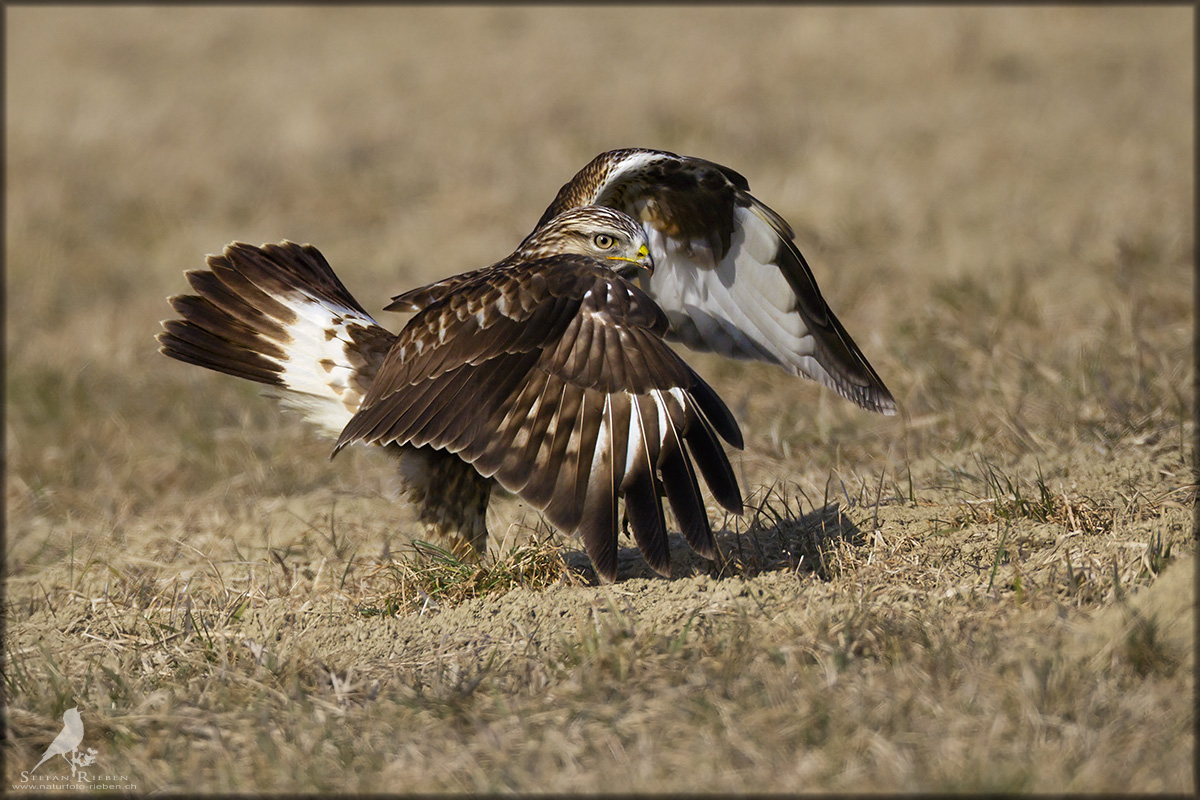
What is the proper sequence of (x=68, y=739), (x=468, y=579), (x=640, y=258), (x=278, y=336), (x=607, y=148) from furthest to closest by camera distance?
(x=607, y=148) < (x=278, y=336) < (x=640, y=258) < (x=468, y=579) < (x=68, y=739)

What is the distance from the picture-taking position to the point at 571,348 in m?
3.29

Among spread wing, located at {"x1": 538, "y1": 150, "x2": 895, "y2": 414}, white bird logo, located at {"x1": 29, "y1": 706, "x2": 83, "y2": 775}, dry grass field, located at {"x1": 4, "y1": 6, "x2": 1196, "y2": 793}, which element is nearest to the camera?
dry grass field, located at {"x1": 4, "y1": 6, "x2": 1196, "y2": 793}

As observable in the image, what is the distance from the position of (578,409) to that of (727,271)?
1316 millimetres

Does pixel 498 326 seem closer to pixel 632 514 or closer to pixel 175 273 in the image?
pixel 632 514

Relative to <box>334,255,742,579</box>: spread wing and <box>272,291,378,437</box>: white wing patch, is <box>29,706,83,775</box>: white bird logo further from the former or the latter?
<box>272,291,378,437</box>: white wing patch

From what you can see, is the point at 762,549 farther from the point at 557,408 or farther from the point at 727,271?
the point at 727,271

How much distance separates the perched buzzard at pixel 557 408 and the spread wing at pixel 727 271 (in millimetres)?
294

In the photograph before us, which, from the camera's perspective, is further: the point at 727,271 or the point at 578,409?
the point at 727,271

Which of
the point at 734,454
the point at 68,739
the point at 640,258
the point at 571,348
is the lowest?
the point at 68,739

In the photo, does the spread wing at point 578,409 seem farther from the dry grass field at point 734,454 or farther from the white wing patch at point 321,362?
the white wing patch at point 321,362

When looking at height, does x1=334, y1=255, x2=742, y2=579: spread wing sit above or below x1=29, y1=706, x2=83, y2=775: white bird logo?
above

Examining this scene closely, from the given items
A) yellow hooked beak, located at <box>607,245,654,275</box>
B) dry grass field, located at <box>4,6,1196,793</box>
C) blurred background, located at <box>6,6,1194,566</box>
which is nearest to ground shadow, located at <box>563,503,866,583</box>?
dry grass field, located at <box>4,6,1196,793</box>

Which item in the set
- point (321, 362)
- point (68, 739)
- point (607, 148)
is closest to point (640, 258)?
point (321, 362)

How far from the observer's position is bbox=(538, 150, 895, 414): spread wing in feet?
13.8
